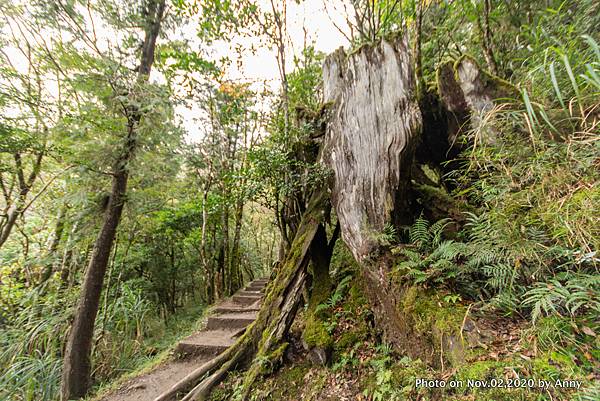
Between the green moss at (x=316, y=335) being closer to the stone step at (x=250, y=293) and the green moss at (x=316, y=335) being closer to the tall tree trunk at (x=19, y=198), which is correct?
the stone step at (x=250, y=293)

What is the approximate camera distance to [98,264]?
12.9 feet

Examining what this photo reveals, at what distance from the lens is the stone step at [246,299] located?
5.73 meters

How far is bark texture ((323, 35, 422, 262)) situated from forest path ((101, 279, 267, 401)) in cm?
301

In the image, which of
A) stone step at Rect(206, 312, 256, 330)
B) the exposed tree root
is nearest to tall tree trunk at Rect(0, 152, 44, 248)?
stone step at Rect(206, 312, 256, 330)

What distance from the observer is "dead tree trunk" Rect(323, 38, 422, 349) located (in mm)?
2484

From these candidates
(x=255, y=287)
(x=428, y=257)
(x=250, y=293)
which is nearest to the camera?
(x=428, y=257)

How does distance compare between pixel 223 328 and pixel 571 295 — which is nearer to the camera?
pixel 571 295

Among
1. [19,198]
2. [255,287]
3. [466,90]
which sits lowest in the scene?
[255,287]

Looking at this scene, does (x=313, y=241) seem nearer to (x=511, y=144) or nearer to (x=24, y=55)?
(x=511, y=144)

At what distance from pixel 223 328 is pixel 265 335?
82.7 inches

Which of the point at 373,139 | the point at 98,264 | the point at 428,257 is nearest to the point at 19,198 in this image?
the point at 98,264

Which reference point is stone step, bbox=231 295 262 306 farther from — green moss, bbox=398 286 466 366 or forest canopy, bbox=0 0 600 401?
green moss, bbox=398 286 466 366

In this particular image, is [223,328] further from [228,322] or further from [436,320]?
[436,320]

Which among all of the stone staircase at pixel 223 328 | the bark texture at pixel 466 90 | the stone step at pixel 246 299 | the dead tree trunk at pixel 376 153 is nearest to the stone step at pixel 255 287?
the stone staircase at pixel 223 328
